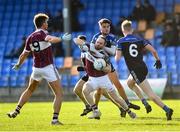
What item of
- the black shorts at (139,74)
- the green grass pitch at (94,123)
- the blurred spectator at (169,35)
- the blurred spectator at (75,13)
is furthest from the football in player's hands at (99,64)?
the blurred spectator at (75,13)

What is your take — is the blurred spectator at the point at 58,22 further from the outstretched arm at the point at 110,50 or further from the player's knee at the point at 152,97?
the player's knee at the point at 152,97

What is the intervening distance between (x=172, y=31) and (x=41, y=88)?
230 inches

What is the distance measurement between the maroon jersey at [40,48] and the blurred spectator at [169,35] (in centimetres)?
1553

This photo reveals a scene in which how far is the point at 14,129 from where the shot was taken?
543 inches

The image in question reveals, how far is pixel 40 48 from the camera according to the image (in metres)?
14.8

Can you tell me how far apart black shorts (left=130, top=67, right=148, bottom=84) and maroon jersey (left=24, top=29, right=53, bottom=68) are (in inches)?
81.4

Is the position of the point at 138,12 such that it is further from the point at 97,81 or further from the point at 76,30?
the point at 97,81

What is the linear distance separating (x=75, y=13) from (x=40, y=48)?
61.4ft

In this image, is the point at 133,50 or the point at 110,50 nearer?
the point at 110,50

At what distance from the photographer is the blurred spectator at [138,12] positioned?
31.4 m

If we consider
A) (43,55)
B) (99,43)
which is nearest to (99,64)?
(99,43)

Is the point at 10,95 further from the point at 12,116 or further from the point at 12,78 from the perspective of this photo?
the point at 12,116

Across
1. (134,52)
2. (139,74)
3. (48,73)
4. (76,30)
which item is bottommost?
(76,30)

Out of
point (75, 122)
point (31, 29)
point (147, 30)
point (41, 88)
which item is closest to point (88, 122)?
point (75, 122)
